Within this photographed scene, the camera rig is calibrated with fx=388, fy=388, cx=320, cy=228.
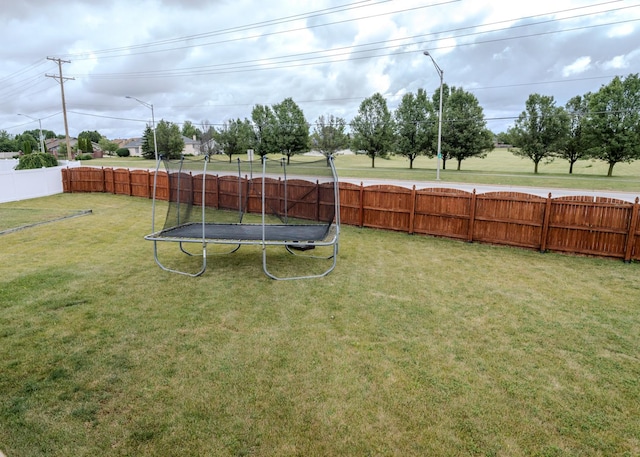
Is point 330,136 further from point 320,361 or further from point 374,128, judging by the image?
point 320,361

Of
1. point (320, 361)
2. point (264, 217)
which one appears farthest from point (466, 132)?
point (320, 361)

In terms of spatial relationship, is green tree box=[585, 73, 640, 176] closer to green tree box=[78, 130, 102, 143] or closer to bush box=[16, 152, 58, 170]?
bush box=[16, 152, 58, 170]

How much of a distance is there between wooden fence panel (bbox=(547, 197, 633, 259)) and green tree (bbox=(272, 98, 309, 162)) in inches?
1636

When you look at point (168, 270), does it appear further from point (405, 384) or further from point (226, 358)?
point (405, 384)

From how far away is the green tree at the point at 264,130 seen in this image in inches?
1967

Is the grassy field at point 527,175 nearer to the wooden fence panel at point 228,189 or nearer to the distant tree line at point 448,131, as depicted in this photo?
the distant tree line at point 448,131

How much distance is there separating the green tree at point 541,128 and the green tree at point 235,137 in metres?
33.5

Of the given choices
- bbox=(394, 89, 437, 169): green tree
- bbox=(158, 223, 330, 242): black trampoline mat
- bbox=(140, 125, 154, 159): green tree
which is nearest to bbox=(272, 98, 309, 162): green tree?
bbox=(394, 89, 437, 169): green tree

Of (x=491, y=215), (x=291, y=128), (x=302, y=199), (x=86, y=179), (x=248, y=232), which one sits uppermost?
(x=291, y=128)

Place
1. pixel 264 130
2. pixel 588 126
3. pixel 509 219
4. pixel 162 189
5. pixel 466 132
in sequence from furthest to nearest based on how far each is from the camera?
1. pixel 264 130
2. pixel 466 132
3. pixel 588 126
4. pixel 162 189
5. pixel 509 219

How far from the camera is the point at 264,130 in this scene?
5197 centimetres

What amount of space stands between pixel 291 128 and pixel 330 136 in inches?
203

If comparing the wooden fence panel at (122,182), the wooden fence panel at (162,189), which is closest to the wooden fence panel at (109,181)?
the wooden fence panel at (122,182)

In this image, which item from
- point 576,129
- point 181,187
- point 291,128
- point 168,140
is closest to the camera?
point 181,187
